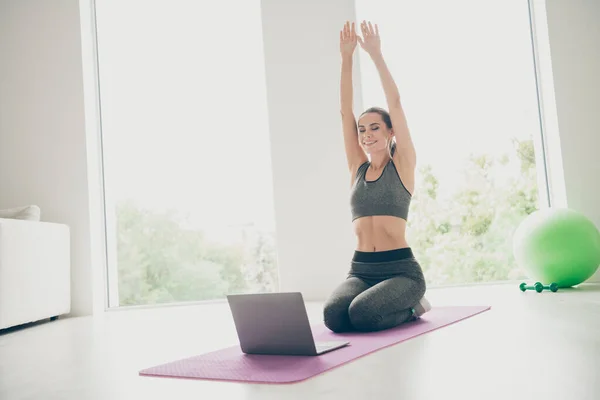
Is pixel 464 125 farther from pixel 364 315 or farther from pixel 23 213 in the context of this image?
pixel 23 213

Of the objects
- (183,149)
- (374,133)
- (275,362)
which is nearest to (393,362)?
(275,362)

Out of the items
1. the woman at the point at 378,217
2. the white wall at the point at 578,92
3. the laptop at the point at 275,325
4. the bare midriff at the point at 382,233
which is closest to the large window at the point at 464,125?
the white wall at the point at 578,92

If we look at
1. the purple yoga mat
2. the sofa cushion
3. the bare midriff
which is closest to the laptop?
the purple yoga mat

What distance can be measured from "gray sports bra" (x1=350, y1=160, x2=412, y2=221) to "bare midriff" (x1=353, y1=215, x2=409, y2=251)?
28mm

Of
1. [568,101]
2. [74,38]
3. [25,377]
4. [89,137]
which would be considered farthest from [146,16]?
[25,377]

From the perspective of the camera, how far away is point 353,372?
1.54m

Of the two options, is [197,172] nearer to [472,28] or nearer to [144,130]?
[144,130]

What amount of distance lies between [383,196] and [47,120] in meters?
3.15

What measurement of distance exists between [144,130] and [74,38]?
1054 millimetres

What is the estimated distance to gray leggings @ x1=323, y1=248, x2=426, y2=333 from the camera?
7.47 ft

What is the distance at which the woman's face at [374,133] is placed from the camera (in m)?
2.63

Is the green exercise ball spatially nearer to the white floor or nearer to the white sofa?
the white floor

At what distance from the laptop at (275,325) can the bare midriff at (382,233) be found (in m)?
0.67

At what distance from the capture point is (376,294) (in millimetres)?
2279
